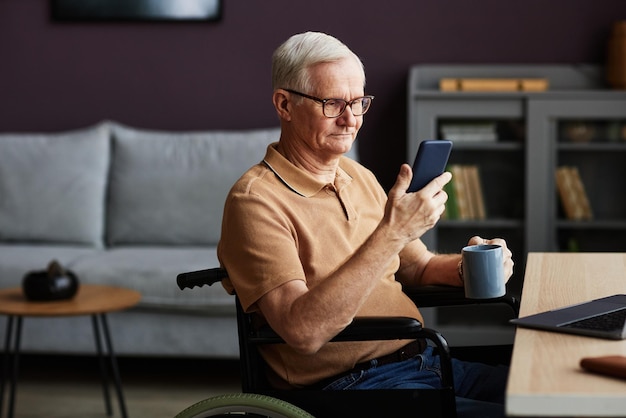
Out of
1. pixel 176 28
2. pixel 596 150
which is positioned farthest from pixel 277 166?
pixel 176 28

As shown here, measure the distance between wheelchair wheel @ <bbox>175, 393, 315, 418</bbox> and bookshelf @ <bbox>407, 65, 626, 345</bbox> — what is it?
2501 mm

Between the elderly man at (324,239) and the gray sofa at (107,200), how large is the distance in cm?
183

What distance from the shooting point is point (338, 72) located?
1755 millimetres

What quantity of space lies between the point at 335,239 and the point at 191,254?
2.08m

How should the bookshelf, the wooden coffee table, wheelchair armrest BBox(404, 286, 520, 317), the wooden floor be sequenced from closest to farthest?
wheelchair armrest BBox(404, 286, 520, 317) < the wooden coffee table < the wooden floor < the bookshelf

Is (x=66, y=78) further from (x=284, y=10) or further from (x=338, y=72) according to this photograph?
(x=338, y=72)

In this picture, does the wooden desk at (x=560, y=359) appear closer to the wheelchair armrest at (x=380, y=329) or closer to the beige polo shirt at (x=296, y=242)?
the wheelchair armrest at (x=380, y=329)

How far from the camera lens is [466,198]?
4.01m

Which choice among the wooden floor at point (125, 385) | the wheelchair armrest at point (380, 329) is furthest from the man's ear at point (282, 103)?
the wooden floor at point (125, 385)

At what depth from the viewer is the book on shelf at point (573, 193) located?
3945 millimetres

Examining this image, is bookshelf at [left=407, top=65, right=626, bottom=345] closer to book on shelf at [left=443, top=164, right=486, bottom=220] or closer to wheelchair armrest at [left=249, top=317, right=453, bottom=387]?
book on shelf at [left=443, top=164, right=486, bottom=220]

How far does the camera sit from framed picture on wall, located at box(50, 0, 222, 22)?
14.5 ft

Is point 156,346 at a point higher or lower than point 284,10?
lower

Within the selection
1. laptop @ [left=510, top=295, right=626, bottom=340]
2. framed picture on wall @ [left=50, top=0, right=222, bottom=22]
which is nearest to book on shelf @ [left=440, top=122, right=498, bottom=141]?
framed picture on wall @ [left=50, top=0, right=222, bottom=22]
